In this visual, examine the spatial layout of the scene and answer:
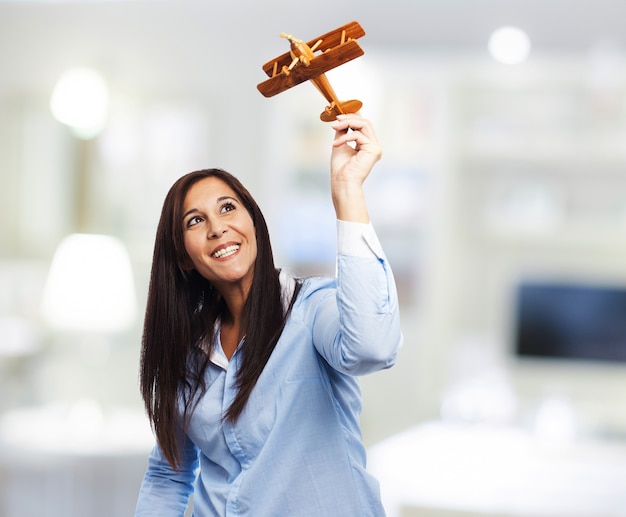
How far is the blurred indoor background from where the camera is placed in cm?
431

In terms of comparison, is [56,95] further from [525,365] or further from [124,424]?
[525,365]

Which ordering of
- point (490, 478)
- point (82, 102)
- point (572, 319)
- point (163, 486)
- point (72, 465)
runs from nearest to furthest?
point (163, 486) → point (490, 478) → point (72, 465) → point (572, 319) → point (82, 102)

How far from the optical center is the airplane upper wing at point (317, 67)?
0.96 meters

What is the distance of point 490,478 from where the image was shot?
231cm

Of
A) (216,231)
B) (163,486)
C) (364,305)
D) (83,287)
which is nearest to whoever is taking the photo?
(364,305)

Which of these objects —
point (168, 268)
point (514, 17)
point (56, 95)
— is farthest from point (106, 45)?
point (168, 268)

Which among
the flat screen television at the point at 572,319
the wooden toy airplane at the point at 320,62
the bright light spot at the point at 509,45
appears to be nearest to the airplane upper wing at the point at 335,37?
the wooden toy airplane at the point at 320,62

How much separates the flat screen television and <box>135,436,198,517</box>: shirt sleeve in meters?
3.50

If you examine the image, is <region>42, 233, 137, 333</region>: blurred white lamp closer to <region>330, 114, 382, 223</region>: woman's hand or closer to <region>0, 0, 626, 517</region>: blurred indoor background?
<region>0, 0, 626, 517</region>: blurred indoor background

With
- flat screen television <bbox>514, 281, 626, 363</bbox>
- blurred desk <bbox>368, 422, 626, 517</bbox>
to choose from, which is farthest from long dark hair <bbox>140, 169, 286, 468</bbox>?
flat screen television <bbox>514, 281, 626, 363</bbox>

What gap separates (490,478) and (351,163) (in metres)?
1.54

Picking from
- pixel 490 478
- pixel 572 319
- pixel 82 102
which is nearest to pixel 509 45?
pixel 572 319

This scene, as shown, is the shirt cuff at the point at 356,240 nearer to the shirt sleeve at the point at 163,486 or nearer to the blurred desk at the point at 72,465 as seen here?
the shirt sleeve at the point at 163,486

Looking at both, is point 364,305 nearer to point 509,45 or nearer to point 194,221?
point 194,221
